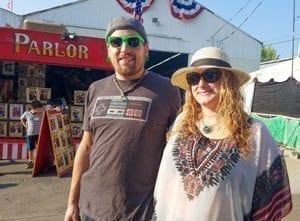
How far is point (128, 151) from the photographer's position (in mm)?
2490

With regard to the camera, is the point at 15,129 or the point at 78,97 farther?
the point at 78,97

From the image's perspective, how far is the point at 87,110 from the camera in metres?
2.83

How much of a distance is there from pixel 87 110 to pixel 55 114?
19.7 feet

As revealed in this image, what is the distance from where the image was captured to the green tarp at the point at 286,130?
11469 millimetres

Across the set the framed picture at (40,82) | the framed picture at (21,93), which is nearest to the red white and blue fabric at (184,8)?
the framed picture at (40,82)

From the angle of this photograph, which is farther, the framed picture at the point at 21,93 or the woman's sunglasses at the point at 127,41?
the framed picture at the point at 21,93

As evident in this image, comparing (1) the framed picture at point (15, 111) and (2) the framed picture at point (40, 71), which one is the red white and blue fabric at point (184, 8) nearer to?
(2) the framed picture at point (40, 71)

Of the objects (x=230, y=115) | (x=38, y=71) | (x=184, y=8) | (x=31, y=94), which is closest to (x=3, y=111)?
(x=31, y=94)

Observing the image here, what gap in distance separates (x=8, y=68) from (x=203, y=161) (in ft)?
30.5

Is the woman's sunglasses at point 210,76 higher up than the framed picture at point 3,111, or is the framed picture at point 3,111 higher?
the woman's sunglasses at point 210,76

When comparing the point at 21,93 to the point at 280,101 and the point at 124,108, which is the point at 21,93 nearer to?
the point at 280,101

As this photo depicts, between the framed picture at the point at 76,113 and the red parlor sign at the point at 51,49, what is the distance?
3.74 ft

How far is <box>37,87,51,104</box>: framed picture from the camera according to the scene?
10570 mm

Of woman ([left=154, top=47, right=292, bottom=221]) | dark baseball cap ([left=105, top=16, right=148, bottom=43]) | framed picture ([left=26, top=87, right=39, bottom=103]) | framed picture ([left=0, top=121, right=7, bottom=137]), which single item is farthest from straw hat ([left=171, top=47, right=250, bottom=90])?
framed picture ([left=0, top=121, right=7, bottom=137])
